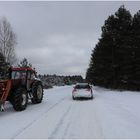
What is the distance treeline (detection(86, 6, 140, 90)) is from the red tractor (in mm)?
22414

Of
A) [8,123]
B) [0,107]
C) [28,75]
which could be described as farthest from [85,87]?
[8,123]

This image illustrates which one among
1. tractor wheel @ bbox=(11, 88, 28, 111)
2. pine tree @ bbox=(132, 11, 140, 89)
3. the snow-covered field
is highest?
pine tree @ bbox=(132, 11, 140, 89)

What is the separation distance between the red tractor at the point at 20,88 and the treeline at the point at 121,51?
2241 cm

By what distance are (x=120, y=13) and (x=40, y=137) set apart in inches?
1500

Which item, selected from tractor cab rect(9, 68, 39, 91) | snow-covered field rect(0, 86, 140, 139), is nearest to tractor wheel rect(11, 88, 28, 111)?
snow-covered field rect(0, 86, 140, 139)

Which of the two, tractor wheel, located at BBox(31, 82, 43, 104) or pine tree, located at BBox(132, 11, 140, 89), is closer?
tractor wheel, located at BBox(31, 82, 43, 104)

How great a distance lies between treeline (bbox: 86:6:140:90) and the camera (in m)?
42.1

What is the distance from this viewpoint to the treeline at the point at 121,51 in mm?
42125

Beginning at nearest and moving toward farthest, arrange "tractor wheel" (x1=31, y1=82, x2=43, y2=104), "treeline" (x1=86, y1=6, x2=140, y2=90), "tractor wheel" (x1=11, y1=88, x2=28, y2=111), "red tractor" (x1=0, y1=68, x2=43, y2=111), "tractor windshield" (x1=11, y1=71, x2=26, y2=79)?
"red tractor" (x1=0, y1=68, x2=43, y2=111), "tractor wheel" (x1=11, y1=88, x2=28, y2=111), "tractor windshield" (x1=11, y1=71, x2=26, y2=79), "tractor wheel" (x1=31, y1=82, x2=43, y2=104), "treeline" (x1=86, y1=6, x2=140, y2=90)

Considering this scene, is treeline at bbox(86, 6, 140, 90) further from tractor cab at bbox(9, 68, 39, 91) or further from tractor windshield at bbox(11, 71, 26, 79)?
tractor windshield at bbox(11, 71, 26, 79)

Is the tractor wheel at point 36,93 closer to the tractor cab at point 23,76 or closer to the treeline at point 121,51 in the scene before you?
the tractor cab at point 23,76

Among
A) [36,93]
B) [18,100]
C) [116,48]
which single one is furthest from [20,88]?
[116,48]

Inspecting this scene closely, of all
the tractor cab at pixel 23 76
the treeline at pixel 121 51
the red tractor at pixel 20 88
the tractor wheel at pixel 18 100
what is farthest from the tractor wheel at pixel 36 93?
the treeline at pixel 121 51

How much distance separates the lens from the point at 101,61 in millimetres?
47625
